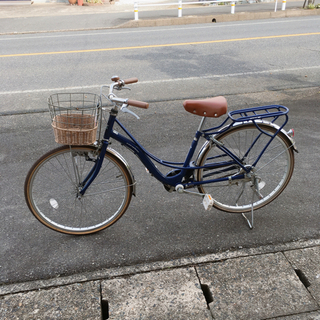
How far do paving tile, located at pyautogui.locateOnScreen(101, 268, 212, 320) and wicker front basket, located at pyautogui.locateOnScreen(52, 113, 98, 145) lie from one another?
1.17m

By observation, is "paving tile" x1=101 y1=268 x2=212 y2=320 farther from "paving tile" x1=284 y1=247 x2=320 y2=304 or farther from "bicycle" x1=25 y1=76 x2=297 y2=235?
"paving tile" x1=284 y1=247 x2=320 y2=304

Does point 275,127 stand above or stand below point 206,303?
above

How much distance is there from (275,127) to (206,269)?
1.40 m

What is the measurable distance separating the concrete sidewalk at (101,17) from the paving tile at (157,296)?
43.9 feet

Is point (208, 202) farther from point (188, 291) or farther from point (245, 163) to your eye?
point (188, 291)

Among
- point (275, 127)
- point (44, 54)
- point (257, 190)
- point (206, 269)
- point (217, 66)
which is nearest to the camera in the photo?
point (206, 269)

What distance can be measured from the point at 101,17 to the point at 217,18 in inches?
228

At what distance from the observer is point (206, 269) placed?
111 inches

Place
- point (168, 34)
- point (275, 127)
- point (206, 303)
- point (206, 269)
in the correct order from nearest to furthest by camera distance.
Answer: point (206, 303) < point (206, 269) < point (275, 127) < point (168, 34)

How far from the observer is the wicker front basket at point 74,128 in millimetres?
2551

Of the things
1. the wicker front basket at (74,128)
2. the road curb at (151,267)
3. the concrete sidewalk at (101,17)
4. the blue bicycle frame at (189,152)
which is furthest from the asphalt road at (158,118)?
the concrete sidewalk at (101,17)

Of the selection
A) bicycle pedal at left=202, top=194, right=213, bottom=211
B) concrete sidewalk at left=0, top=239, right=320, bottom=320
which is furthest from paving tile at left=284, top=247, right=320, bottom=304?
bicycle pedal at left=202, top=194, right=213, bottom=211

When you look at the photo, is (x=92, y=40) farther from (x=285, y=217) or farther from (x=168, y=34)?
(x=285, y=217)

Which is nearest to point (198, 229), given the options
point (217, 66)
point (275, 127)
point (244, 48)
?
point (275, 127)
